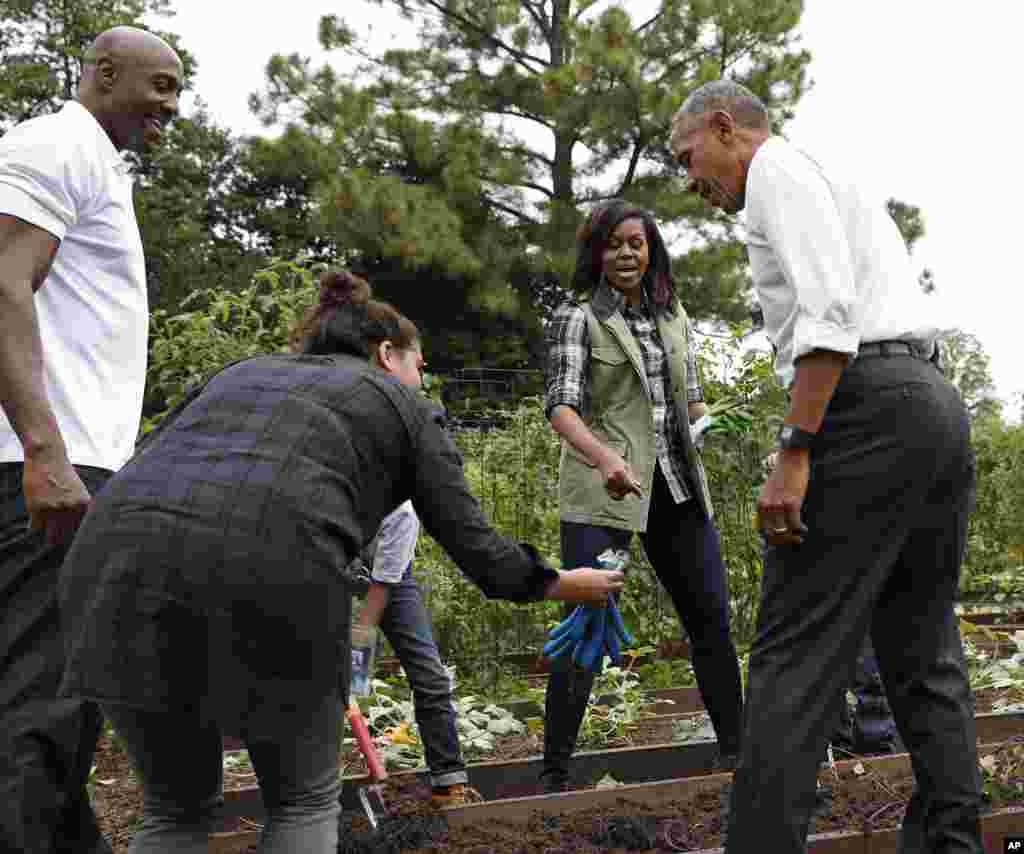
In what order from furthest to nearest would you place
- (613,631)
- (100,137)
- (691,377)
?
(691,377)
(613,631)
(100,137)

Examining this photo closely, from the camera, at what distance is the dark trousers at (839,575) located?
2.46 m

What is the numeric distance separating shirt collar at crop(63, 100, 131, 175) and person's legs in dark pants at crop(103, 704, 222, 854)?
1222mm

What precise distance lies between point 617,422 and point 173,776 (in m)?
1.97

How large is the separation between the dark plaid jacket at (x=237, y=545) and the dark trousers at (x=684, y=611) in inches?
60.7

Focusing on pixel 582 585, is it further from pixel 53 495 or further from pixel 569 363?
pixel 569 363

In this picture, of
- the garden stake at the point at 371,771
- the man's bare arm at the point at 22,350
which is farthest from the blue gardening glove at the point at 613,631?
the man's bare arm at the point at 22,350

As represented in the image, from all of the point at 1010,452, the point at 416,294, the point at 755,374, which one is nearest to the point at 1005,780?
the point at 755,374

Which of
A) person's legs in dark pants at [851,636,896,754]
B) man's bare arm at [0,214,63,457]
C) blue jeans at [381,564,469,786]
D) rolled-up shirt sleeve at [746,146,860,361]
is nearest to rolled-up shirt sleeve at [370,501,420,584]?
blue jeans at [381,564,469,786]

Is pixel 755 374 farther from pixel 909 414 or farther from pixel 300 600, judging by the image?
pixel 300 600

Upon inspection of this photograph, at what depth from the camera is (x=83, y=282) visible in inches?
99.1

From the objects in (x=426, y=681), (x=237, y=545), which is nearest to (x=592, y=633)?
(x=426, y=681)

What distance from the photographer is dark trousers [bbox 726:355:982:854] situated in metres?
2.46

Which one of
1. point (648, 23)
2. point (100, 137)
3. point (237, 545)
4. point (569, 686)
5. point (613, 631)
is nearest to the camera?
point (237, 545)

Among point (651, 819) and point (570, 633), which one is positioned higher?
point (570, 633)
